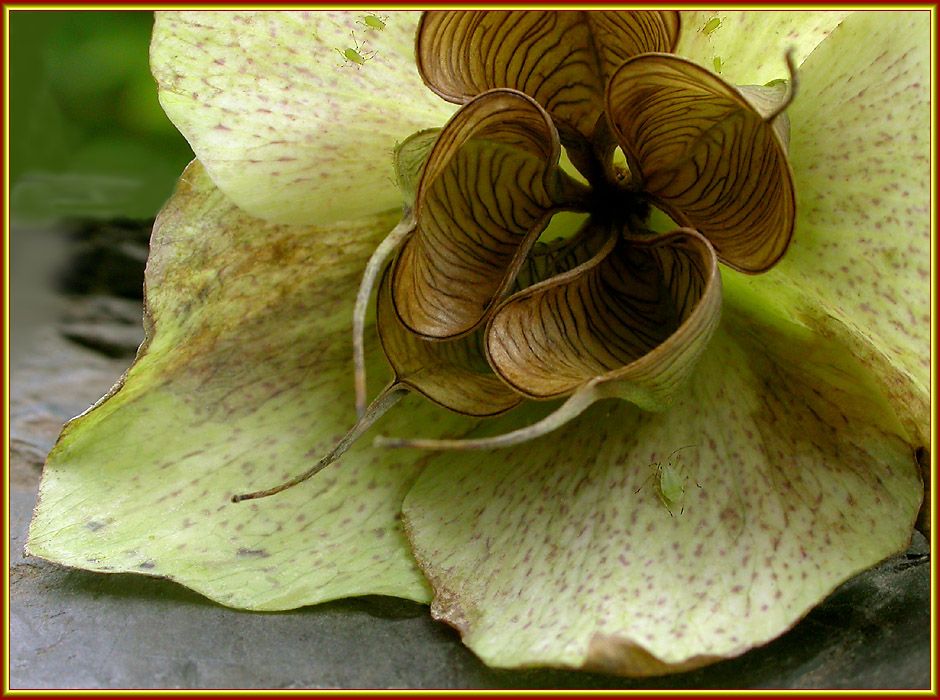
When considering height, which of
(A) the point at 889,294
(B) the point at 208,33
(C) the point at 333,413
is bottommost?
(C) the point at 333,413

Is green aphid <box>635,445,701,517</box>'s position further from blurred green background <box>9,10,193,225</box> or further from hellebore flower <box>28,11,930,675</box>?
blurred green background <box>9,10,193,225</box>

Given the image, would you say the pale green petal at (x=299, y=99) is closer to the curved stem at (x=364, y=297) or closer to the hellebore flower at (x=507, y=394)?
the hellebore flower at (x=507, y=394)

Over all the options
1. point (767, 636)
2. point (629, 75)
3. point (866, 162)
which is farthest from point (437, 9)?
point (767, 636)

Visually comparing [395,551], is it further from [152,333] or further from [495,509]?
[152,333]

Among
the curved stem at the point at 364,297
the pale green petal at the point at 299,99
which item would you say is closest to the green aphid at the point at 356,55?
the pale green petal at the point at 299,99

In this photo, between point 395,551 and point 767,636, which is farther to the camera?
point 395,551
